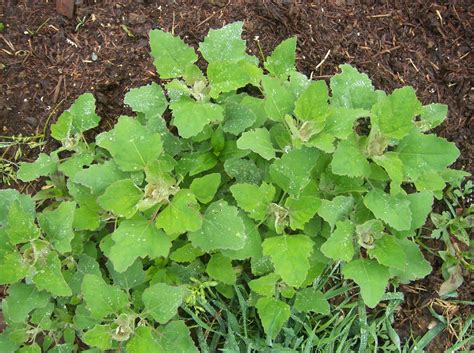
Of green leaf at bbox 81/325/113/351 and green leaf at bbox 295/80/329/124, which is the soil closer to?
green leaf at bbox 295/80/329/124

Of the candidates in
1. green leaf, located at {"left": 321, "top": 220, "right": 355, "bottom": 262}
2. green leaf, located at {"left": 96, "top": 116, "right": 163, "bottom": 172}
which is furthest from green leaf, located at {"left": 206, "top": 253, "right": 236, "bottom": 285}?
green leaf, located at {"left": 96, "top": 116, "right": 163, "bottom": 172}

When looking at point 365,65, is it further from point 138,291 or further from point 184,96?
point 138,291

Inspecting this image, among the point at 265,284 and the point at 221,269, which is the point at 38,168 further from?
the point at 265,284

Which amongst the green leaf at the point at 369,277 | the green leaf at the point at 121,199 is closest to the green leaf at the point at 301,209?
the green leaf at the point at 369,277

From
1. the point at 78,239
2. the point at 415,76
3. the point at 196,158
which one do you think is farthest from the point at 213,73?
the point at 415,76

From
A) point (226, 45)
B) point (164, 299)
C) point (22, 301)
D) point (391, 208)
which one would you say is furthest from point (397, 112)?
point (22, 301)
